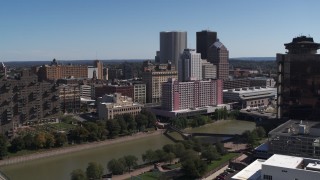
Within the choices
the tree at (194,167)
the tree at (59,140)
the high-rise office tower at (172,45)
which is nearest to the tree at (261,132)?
the tree at (194,167)

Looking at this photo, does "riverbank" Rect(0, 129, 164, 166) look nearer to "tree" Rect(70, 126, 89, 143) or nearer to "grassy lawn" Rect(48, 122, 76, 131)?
"tree" Rect(70, 126, 89, 143)

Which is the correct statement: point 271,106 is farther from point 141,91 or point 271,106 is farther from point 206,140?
point 206,140

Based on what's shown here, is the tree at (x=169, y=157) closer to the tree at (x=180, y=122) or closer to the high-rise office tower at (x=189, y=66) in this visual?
the tree at (x=180, y=122)

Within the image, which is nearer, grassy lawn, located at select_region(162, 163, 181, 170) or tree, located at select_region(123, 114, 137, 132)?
grassy lawn, located at select_region(162, 163, 181, 170)

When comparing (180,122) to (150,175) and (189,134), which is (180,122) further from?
(150,175)

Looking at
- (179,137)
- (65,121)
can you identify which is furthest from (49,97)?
(179,137)

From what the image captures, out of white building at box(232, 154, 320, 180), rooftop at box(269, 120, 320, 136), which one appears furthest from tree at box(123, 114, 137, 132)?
white building at box(232, 154, 320, 180)

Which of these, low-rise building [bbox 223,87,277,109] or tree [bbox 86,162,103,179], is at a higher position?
low-rise building [bbox 223,87,277,109]
